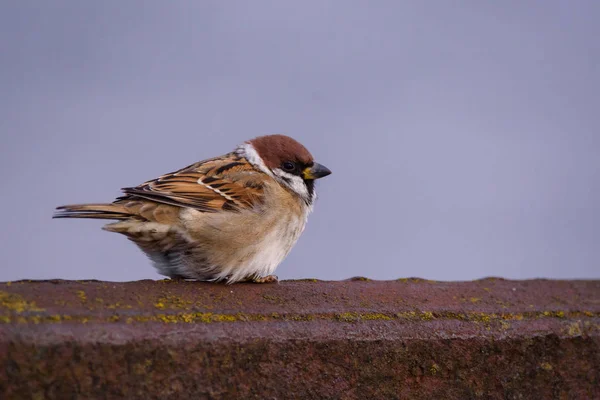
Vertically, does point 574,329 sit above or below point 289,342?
above

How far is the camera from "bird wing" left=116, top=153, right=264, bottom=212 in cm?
302

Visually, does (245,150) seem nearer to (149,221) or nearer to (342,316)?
(149,221)

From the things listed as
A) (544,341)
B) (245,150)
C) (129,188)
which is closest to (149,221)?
(129,188)

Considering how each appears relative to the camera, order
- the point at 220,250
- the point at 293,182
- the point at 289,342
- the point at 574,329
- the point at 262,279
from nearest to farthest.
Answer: the point at 289,342, the point at 574,329, the point at 220,250, the point at 262,279, the point at 293,182

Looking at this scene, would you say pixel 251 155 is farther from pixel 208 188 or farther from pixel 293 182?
pixel 208 188

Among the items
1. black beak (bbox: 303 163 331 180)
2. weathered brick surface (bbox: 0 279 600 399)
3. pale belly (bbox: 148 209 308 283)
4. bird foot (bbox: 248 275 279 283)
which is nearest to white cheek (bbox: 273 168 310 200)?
black beak (bbox: 303 163 331 180)

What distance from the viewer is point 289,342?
6.78 ft

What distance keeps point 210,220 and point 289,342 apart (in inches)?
43.0

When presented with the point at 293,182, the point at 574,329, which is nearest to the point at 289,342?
the point at 574,329

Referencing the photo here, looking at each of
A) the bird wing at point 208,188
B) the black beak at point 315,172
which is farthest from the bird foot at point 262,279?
the black beak at point 315,172

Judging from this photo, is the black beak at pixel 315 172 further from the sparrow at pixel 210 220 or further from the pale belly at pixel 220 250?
the pale belly at pixel 220 250

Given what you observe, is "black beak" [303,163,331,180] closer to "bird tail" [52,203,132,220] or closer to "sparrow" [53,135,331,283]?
"sparrow" [53,135,331,283]

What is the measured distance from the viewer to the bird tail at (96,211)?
2771 mm

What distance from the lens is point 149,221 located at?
300 centimetres
